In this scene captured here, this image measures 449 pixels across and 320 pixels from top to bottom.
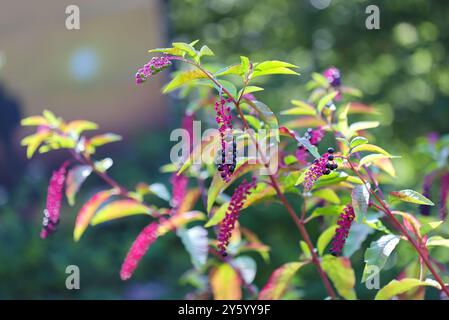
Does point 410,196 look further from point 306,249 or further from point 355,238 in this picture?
point 306,249

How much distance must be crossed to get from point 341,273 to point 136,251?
0.48 m

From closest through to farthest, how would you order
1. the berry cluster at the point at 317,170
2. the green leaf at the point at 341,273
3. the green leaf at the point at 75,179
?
the berry cluster at the point at 317,170
the green leaf at the point at 341,273
the green leaf at the point at 75,179

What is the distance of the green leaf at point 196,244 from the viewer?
1.60 m

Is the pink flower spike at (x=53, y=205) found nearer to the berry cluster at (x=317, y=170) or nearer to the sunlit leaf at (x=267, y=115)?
the sunlit leaf at (x=267, y=115)

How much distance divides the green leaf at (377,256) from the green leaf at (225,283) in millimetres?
483

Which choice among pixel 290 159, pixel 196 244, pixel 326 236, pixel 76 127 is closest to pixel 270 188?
pixel 290 159

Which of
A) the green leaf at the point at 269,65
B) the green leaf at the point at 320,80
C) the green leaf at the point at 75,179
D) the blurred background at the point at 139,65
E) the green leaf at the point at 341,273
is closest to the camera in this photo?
the green leaf at the point at 269,65

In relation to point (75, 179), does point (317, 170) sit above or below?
below

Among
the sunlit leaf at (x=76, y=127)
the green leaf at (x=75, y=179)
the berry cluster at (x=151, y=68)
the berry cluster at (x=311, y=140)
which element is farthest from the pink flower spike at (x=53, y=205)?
the berry cluster at (x=311, y=140)

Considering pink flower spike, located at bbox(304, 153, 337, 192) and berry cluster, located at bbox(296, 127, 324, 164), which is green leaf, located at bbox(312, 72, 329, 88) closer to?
berry cluster, located at bbox(296, 127, 324, 164)

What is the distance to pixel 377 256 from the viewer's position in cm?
126

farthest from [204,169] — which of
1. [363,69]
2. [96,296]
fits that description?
[363,69]

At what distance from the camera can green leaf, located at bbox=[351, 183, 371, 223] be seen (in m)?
1.15
